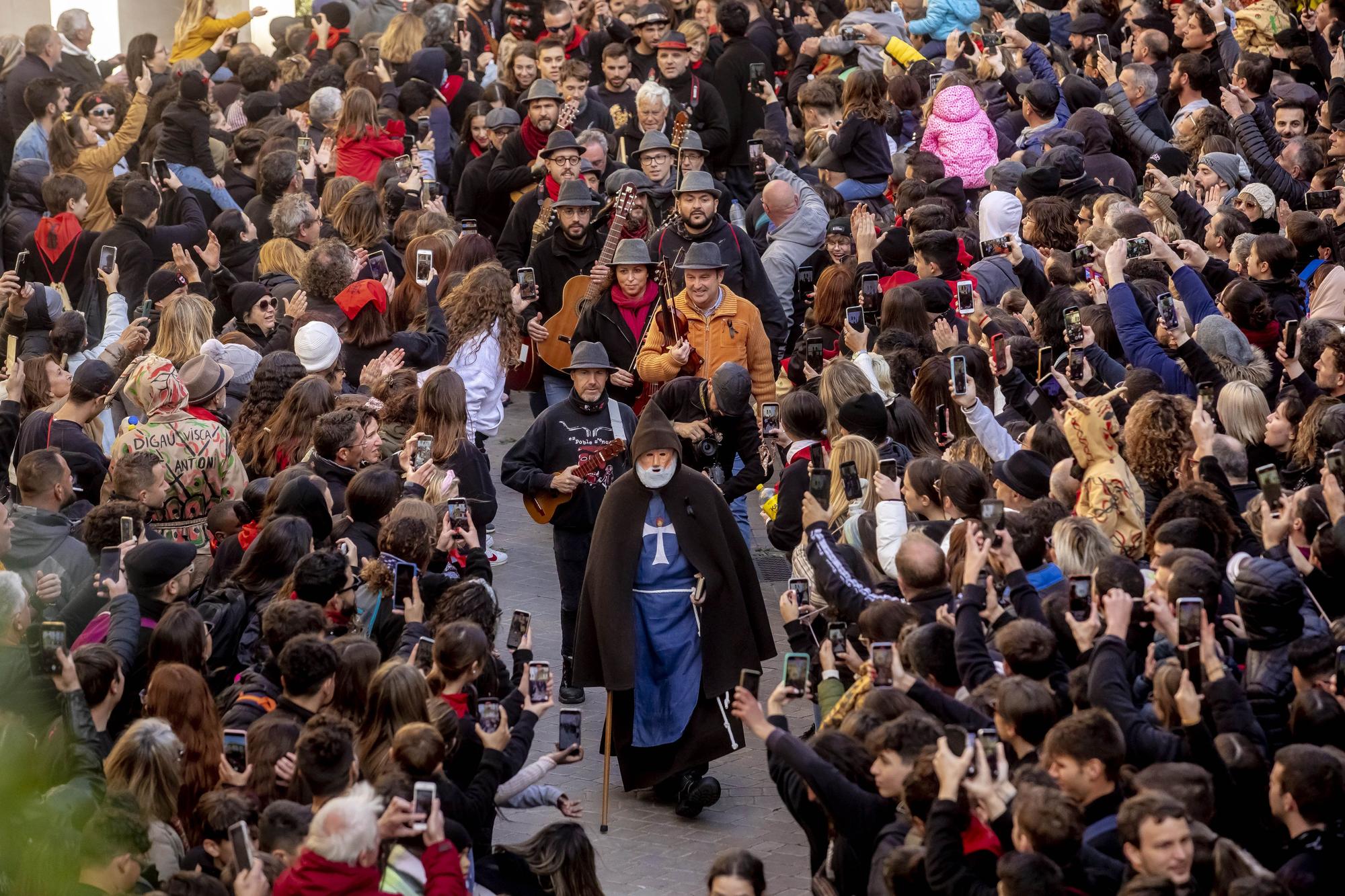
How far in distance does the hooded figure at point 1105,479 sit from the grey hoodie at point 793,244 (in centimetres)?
458

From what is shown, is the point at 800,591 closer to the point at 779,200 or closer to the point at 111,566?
the point at 111,566

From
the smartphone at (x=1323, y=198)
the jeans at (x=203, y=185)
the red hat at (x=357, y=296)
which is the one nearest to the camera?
the red hat at (x=357, y=296)

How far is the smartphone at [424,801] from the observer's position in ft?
18.4

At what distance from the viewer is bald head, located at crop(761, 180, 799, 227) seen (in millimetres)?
12539

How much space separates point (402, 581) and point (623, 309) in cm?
375

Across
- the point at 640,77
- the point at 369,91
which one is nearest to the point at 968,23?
the point at 640,77

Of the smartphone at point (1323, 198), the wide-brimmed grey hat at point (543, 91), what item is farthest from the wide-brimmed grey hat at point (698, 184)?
the smartphone at point (1323, 198)

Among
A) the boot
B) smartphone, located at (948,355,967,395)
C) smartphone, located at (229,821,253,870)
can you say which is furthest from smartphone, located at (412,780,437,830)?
smartphone, located at (948,355,967,395)

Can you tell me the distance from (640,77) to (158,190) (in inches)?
192

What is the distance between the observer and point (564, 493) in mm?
9352

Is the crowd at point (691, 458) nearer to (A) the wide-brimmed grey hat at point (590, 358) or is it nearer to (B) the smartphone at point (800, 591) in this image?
(B) the smartphone at point (800, 591)

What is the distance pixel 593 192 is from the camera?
1234cm

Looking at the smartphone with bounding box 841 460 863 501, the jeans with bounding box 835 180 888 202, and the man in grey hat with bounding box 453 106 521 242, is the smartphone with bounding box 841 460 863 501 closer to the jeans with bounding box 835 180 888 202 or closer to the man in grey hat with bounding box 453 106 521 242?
the jeans with bounding box 835 180 888 202

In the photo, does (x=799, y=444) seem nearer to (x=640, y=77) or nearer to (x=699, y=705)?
(x=699, y=705)
